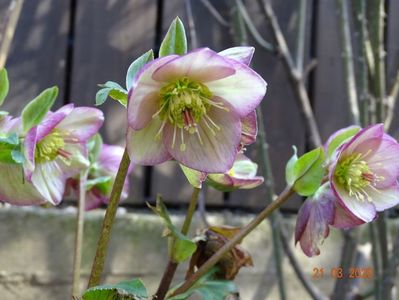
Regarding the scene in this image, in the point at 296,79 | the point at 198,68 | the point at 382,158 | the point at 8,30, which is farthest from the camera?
the point at 296,79

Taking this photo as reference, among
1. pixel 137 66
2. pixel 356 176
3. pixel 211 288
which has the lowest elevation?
pixel 211 288

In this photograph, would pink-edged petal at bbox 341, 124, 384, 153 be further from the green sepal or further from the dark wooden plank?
the dark wooden plank

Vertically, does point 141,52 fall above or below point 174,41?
below

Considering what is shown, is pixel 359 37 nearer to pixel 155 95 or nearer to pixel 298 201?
pixel 298 201

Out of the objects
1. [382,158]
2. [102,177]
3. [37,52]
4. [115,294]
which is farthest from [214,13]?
[115,294]

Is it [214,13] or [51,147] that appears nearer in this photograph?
[51,147]

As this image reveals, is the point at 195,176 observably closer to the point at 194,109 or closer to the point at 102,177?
the point at 194,109

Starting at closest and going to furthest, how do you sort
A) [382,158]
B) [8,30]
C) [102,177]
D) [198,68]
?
[198,68]
[382,158]
[102,177]
[8,30]

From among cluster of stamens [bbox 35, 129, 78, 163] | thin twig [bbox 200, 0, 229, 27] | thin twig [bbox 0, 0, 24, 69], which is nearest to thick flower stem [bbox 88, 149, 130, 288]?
cluster of stamens [bbox 35, 129, 78, 163]
